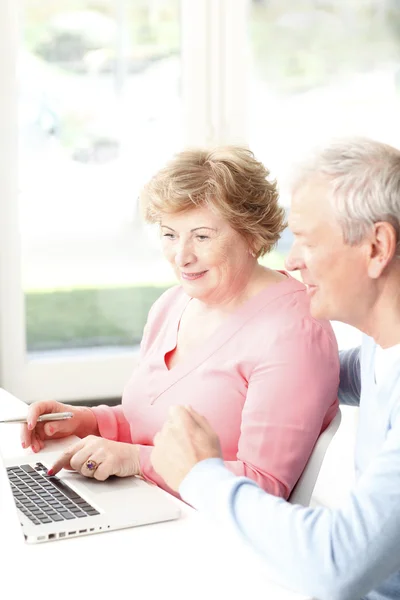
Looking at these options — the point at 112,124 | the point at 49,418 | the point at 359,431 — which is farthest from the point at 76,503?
the point at 112,124

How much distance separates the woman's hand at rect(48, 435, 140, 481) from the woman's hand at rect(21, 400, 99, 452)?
208mm

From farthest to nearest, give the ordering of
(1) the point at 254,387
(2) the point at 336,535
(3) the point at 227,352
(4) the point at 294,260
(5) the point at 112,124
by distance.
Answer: (5) the point at 112,124, (3) the point at 227,352, (1) the point at 254,387, (4) the point at 294,260, (2) the point at 336,535

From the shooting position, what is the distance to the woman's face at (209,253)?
1835mm

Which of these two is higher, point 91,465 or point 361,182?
point 361,182

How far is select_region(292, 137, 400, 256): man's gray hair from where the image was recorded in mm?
1258

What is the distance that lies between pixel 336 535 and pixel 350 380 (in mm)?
663

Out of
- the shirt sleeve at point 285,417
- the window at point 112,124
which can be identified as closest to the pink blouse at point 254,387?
the shirt sleeve at point 285,417

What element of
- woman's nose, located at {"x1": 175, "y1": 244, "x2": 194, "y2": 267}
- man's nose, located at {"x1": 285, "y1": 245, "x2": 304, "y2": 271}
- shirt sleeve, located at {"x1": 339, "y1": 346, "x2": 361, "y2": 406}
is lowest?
shirt sleeve, located at {"x1": 339, "y1": 346, "x2": 361, "y2": 406}

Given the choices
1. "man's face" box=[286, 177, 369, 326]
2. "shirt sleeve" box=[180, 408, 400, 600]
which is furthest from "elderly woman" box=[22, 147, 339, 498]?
"shirt sleeve" box=[180, 408, 400, 600]

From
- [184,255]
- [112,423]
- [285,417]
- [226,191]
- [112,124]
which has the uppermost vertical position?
[112,124]

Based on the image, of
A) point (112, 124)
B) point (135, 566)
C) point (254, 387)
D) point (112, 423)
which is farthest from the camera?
point (112, 124)

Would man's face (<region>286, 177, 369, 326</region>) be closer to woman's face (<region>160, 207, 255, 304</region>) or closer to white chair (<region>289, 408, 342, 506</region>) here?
white chair (<region>289, 408, 342, 506</region>)

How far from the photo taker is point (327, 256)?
1.32 metres

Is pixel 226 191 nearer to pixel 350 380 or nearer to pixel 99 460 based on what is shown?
pixel 350 380
